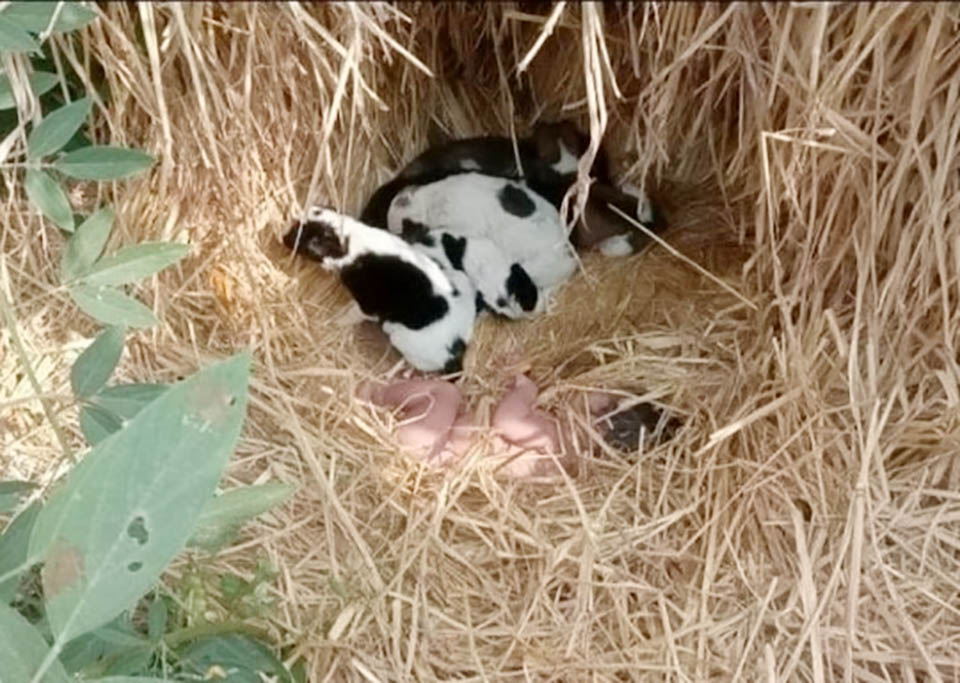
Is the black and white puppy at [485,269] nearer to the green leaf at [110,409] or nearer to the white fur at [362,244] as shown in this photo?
the white fur at [362,244]

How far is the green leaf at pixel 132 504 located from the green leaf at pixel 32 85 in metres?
0.62

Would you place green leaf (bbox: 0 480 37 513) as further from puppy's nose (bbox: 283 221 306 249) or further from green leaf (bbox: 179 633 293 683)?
puppy's nose (bbox: 283 221 306 249)

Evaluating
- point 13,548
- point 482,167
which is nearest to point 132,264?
point 13,548

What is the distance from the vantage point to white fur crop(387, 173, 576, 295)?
5.56 ft

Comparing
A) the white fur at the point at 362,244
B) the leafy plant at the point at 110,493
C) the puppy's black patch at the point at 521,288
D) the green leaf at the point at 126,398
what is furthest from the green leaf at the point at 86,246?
the puppy's black patch at the point at 521,288

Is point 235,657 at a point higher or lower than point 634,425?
higher

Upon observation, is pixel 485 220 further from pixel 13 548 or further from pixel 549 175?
pixel 13 548

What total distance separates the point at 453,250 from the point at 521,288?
104 millimetres

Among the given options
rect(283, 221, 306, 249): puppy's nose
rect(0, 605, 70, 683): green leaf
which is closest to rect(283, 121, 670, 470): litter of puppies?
rect(283, 221, 306, 249): puppy's nose

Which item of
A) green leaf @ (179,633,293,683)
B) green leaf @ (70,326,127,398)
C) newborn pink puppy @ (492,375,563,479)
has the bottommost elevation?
newborn pink puppy @ (492,375,563,479)

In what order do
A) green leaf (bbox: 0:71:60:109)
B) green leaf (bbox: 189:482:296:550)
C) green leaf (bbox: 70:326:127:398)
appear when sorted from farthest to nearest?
green leaf (bbox: 0:71:60:109) → green leaf (bbox: 70:326:127:398) → green leaf (bbox: 189:482:296:550)

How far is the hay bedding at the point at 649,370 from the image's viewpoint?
3.98 feet

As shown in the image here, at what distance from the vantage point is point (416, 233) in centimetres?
170

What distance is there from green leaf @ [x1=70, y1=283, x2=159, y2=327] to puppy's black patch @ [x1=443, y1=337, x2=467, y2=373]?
51 centimetres
